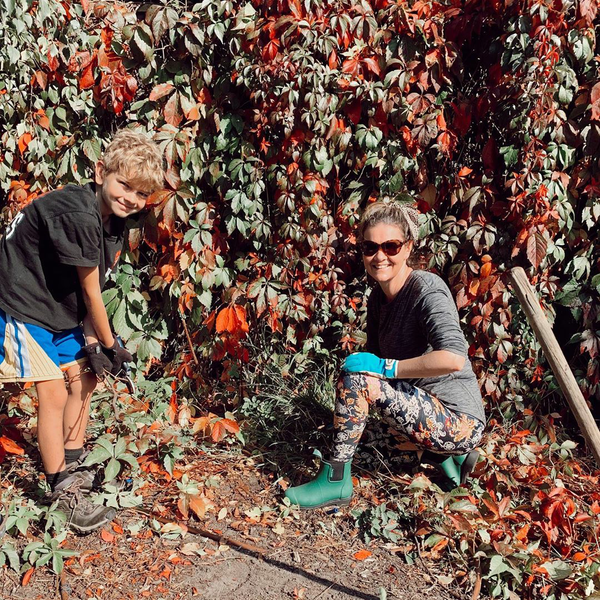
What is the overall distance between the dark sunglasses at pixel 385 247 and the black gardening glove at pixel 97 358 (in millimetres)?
1133

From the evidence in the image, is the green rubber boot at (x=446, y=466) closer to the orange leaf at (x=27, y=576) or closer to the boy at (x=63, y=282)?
the boy at (x=63, y=282)

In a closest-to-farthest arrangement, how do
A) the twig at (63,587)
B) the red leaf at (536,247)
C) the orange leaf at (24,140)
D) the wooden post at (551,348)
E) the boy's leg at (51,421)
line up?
the wooden post at (551,348) → the twig at (63,587) → the boy's leg at (51,421) → the red leaf at (536,247) → the orange leaf at (24,140)

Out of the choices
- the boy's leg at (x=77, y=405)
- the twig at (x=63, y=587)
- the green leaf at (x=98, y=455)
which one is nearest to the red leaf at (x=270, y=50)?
the boy's leg at (x=77, y=405)

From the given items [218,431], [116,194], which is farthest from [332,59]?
[218,431]

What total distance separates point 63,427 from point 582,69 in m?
2.86

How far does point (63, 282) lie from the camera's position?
7.77 feet

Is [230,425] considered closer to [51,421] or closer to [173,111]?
[51,421]

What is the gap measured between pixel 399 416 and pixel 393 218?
79cm

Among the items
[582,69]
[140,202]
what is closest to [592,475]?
[582,69]

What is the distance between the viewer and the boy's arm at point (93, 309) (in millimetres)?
Answer: 2273

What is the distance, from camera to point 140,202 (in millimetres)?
2355

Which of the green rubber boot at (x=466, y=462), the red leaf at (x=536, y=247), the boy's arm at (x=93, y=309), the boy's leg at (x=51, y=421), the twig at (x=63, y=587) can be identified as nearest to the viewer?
the twig at (x=63, y=587)

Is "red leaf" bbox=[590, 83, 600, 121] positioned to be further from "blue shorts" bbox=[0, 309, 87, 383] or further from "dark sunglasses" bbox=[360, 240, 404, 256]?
"blue shorts" bbox=[0, 309, 87, 383]

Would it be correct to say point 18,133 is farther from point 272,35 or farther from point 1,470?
point 1,470
